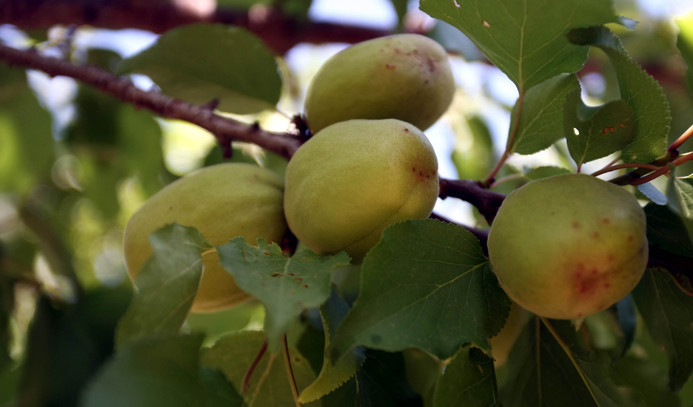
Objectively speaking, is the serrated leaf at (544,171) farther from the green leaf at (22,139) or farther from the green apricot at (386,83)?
the green leaf at (22,139)

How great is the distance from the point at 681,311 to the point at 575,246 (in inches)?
13.8

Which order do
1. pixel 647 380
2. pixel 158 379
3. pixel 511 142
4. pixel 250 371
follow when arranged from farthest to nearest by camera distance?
pixel 647 380 → pixel 511 142 → pixel 250 371 → pixel 158 379

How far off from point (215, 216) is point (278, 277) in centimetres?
32

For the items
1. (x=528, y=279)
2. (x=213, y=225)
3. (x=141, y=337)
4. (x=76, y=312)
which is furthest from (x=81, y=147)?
(x=528, y=279)

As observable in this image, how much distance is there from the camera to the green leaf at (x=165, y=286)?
71 centimetres

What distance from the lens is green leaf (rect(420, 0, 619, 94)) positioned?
0.81 metres

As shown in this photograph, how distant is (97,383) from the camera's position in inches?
24.4

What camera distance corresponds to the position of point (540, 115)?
1.00 m

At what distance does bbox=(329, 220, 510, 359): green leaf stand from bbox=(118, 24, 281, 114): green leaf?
2.32 feet

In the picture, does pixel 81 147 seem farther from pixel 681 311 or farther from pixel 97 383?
pixel 681 311

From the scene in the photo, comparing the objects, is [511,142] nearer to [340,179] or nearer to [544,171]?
[544,171]

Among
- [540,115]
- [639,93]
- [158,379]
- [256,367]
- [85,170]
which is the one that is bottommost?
[85,170]

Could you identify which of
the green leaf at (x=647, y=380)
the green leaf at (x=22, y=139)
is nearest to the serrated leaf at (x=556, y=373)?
the green leaf at (x=647, y=380)

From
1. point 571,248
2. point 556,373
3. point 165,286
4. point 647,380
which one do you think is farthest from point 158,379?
point 647,380
